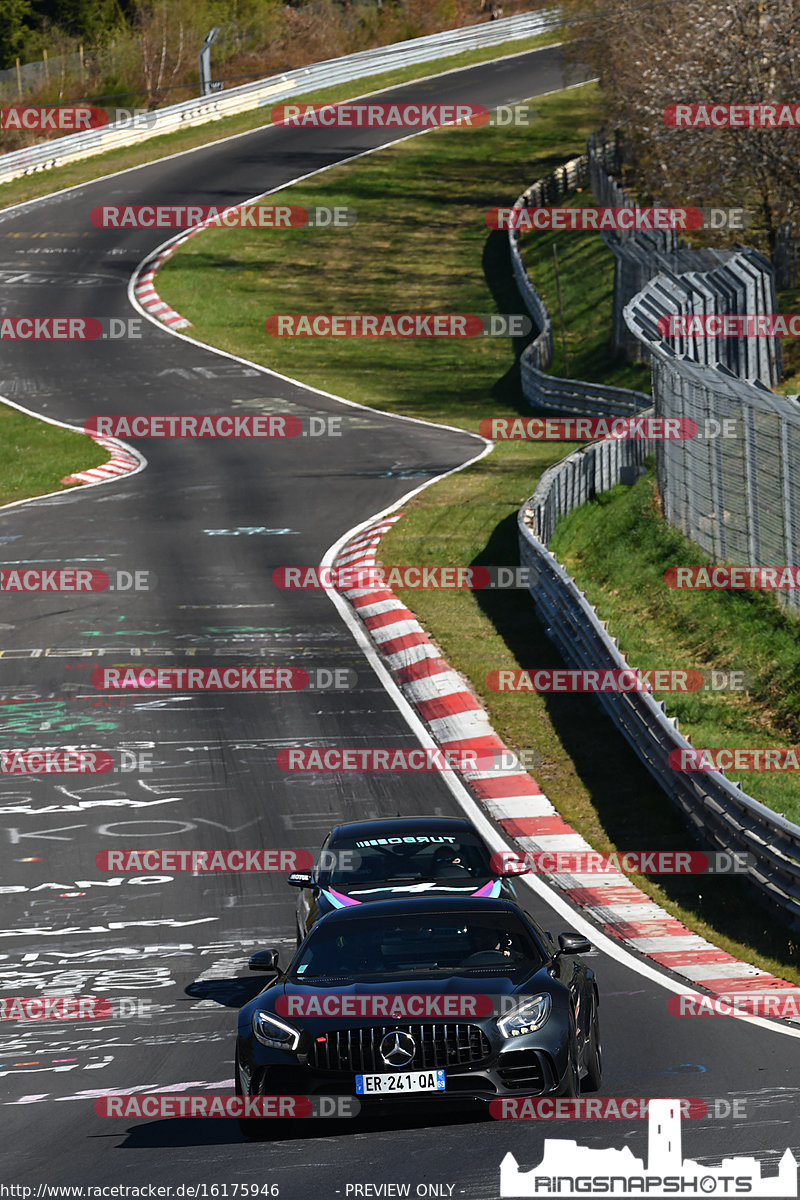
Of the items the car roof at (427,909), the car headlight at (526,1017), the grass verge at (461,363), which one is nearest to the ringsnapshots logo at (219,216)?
the grass verge at (461,363)

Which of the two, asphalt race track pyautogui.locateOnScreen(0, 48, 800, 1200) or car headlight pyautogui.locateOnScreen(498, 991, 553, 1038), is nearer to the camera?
asphalt race track pyautogui.locateOnScreen(0, 48, 800, 1200)

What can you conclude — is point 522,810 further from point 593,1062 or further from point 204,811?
point 593,1062

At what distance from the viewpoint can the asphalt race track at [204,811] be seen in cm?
849

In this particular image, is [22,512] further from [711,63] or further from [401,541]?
[711,63]

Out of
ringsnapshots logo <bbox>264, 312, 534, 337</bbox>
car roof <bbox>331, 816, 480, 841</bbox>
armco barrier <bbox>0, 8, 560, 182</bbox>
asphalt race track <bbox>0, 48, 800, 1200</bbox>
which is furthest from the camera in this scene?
armco barrier <bbox>0, 8, 560, 182</bbox>

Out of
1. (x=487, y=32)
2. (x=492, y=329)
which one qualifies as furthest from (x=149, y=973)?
(x=487, y=32)

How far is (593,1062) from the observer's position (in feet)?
30.5

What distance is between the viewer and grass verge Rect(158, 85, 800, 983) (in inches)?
666

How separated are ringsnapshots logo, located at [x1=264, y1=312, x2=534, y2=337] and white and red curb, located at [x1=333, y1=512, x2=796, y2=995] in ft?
79.7

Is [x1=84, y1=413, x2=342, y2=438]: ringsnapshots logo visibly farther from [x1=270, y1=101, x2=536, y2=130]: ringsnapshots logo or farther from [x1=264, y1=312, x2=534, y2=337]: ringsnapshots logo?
[x1=270, y1=101, x2=536, y2=130]: ringsnapshots logo

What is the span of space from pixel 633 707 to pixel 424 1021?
30.8 feet

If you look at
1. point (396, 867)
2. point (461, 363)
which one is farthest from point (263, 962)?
point (461, 363)

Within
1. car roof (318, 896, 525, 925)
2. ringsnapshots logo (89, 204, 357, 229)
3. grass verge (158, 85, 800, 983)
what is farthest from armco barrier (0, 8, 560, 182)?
car roof (318, 896, 525, 925)

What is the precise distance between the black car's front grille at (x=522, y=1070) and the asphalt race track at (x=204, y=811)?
23cm
